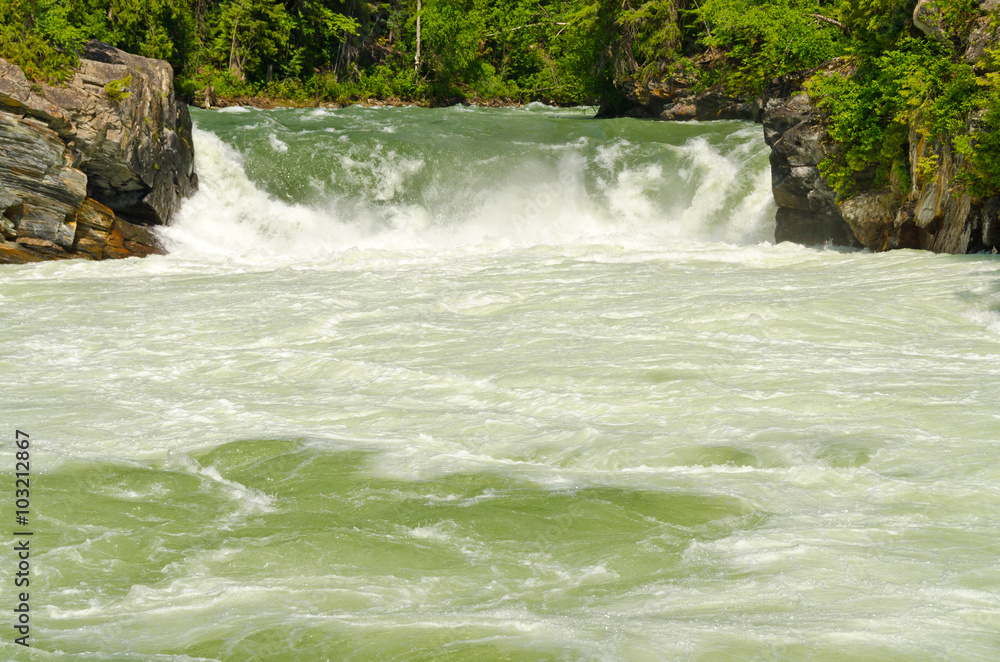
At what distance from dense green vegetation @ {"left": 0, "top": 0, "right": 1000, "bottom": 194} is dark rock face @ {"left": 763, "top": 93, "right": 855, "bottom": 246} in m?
0.40

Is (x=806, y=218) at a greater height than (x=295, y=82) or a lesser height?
lesser

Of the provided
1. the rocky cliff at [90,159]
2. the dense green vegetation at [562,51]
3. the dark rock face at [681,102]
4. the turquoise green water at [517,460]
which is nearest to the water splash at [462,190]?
the rocky cliff at [90,159]

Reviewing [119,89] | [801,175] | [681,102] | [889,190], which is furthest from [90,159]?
[681,102]

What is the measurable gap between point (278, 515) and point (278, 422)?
1.62 meters

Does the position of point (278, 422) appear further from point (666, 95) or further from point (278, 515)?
point (666, 95)

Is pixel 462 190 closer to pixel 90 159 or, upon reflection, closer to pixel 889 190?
pixel 90 159

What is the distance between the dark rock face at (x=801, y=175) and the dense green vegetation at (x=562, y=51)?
398mm

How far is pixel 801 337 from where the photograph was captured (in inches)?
310

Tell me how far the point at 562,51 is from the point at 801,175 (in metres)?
20.5

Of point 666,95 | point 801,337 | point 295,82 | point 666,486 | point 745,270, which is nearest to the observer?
point 666,486

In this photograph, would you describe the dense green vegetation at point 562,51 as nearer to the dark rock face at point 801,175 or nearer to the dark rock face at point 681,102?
the dark rock face at point 681,102

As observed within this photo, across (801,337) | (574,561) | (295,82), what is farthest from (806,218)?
(295,82)

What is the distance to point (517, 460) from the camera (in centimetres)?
519

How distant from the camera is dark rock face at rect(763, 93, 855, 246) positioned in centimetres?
1417
